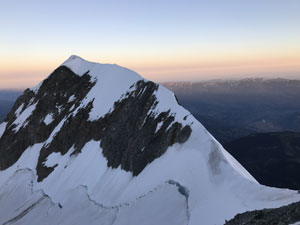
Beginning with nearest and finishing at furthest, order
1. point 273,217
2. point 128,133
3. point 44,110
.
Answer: point 273,217 < point 128,133 < point 44,110

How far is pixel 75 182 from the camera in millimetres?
56625

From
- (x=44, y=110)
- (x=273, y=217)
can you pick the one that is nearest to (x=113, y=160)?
(x=273, y=217)

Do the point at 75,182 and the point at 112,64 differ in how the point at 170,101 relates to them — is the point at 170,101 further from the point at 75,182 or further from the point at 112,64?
the point at 112,64

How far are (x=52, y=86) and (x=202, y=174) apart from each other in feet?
239

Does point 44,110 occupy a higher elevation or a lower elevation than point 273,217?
lower

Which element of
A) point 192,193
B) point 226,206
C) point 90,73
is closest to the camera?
point 226,206

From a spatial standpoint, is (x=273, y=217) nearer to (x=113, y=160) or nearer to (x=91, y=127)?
(x=113, y=160)

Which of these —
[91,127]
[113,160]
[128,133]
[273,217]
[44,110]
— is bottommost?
[113,160]

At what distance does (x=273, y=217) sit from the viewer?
57.2ft

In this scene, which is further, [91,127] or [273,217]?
[91,127]

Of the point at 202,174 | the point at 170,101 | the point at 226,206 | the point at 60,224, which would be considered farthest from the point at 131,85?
the point at 226,206

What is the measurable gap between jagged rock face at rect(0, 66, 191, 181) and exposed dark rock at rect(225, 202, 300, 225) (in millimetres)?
21297

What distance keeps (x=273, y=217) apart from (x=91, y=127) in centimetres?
5331

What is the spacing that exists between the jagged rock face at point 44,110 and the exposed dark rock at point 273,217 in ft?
215
